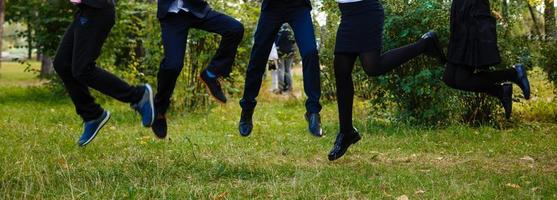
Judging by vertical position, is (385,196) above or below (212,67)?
below

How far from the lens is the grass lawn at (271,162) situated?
4.41m

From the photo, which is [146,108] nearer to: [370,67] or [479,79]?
[370,67]

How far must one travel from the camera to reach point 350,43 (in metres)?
4.80

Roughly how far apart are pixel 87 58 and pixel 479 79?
2.96m

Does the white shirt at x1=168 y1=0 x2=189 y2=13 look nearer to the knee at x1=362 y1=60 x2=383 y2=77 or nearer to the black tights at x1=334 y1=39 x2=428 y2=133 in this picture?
the black tights at x1=334 y1=39 x2=428 y2=133

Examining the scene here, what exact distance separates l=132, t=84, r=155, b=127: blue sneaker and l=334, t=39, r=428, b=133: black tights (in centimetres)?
145

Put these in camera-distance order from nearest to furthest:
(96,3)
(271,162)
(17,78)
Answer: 1. (96,3)
2. (271,162)
3. (17,78)

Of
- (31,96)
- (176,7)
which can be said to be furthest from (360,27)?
(31,96)

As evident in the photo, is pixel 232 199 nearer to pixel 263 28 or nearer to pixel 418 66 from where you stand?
pixel 263 28

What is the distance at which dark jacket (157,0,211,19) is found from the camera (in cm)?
493

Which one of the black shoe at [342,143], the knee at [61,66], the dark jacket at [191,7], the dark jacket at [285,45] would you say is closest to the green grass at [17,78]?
the dark jacket at [285,45]

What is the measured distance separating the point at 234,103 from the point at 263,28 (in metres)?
6.13

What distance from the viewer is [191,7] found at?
497 centimetres

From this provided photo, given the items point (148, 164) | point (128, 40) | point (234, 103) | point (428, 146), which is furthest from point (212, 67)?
point (128, 40)
